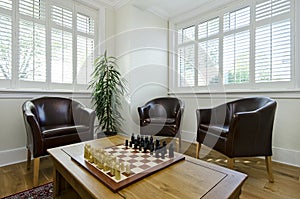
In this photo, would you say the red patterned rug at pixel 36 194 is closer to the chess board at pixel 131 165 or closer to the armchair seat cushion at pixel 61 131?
the armchair seat cushion at pixel 61 131

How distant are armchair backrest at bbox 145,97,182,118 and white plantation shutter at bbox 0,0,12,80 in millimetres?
1970

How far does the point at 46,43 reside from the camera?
8.29 feet

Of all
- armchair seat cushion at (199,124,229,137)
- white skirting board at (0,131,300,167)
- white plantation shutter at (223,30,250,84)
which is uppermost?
white plantation shutter at (223,30,250,84)

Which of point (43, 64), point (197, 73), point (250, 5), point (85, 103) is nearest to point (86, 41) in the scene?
point (43, 64)

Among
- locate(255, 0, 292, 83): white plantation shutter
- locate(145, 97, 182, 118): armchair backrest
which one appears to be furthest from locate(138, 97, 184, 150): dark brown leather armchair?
locate(255, 0, 292, 83): white plantation shutter

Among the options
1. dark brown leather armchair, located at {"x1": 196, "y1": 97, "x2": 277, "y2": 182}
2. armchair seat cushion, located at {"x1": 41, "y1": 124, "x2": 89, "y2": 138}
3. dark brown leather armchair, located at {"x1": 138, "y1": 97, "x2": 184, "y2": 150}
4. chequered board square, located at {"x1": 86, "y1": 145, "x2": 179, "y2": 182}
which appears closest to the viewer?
chequered board square, located at {"x1": 86, "y1": 145, "x2": 179, "y2": 182}

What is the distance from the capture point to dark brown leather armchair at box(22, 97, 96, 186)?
1641 millimetres

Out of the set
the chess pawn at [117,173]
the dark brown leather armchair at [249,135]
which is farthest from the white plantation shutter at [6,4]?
the dark brown leather armchair at [249,135]

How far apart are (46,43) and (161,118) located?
2.04 meters

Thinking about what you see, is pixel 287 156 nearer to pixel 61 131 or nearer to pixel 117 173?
pixel 117 173

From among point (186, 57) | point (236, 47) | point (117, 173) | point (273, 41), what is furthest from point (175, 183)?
point (186, 57)

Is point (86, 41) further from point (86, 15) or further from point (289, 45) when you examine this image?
point (289, 45)

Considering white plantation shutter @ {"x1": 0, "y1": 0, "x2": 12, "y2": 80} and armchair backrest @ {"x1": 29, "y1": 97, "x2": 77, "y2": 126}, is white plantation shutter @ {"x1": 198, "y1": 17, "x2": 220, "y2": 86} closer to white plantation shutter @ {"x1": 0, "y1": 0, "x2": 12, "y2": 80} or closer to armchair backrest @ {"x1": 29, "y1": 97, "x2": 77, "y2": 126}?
armchair backrest @ {"x1": 29, "y1": 97, "x2": 77, "y2": 126}

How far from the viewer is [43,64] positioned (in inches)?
98.8
